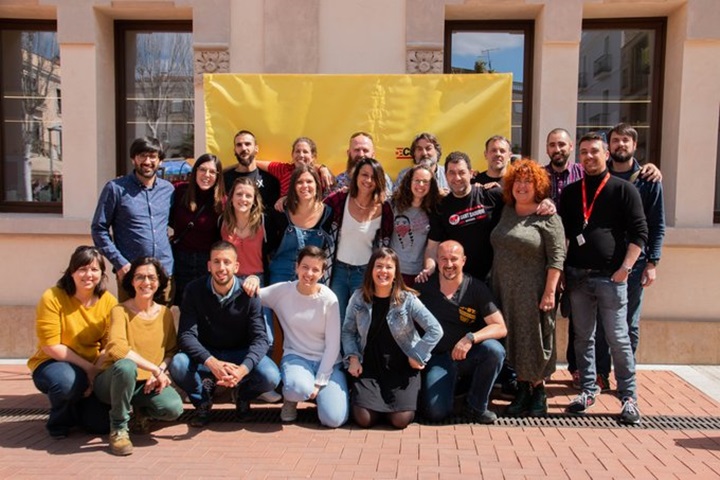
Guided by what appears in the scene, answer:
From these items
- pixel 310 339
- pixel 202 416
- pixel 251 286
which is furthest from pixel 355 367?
pixel 202 416

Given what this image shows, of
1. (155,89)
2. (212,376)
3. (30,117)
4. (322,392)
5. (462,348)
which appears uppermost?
(155,89)

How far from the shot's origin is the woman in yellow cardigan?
13.8ft

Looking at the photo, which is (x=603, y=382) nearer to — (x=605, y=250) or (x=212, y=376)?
(x=605, y=250)

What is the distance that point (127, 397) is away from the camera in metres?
4.05

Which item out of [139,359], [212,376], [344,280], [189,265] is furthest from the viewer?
[189,265]

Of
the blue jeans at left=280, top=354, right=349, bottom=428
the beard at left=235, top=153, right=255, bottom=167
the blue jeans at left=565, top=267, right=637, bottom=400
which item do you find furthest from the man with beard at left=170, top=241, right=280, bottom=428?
the blue jeans at left=565, top=267, right=637, bottom=400

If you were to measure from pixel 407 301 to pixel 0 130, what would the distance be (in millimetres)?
5519

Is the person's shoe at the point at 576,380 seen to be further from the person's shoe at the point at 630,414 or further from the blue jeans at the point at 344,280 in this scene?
the blue jeans at the point at 344,280

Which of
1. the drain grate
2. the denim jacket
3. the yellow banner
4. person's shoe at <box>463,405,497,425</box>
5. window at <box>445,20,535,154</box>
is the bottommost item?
the drain grate

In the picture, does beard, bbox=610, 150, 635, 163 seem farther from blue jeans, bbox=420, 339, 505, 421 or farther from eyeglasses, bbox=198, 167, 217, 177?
eyeglasses, bbox=198, 167, 217, 177

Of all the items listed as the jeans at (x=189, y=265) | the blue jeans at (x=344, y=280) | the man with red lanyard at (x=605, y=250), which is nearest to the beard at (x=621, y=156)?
the man with red lanyard at (x=605, y=250)

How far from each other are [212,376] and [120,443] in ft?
2.48

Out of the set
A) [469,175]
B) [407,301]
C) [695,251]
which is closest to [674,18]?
[695,251]

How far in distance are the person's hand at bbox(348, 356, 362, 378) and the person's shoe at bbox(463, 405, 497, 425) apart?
89 centimetres
